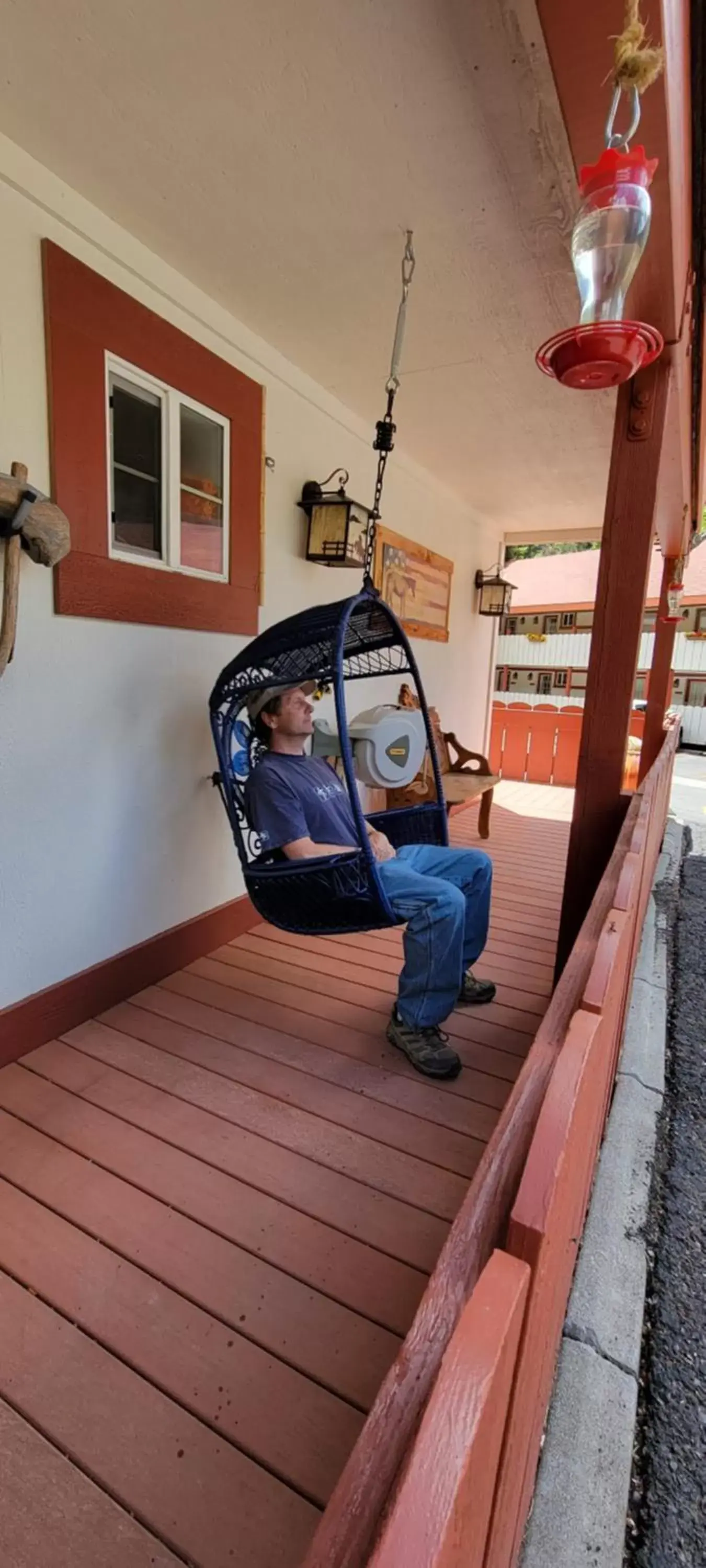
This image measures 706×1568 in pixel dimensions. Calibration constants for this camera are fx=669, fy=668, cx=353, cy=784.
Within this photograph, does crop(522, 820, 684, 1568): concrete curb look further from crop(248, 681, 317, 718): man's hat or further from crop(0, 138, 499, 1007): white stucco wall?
crop(0, 138, 499, 1007): white stucco wall

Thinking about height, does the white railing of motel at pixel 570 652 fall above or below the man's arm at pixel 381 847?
above

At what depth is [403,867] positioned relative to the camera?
2.09 meters

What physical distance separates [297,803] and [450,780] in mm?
2612

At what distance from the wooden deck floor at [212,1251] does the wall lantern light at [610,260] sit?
170cm

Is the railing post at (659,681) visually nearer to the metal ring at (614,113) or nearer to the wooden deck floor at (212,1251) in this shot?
the wooden deck floor at (212,1251)

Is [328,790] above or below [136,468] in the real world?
below

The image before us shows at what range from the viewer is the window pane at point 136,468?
208cm

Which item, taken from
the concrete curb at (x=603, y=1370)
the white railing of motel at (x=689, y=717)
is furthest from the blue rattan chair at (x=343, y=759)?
the white railing of motel at (x=689, y=717)

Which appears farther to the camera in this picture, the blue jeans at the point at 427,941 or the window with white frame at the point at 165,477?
the window with white frame at the point at 165,477

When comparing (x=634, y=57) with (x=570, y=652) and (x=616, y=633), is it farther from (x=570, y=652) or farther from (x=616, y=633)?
(x=570, y=652)

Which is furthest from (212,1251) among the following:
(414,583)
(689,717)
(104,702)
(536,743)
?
(689,717)

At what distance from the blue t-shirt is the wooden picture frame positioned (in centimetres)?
166

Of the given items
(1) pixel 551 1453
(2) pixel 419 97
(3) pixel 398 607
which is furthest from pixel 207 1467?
(3) pixel 398 607

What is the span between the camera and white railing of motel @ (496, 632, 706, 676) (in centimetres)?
1422
